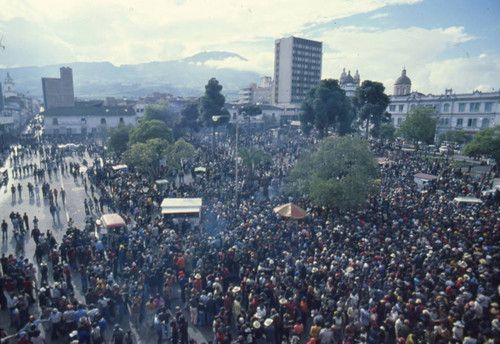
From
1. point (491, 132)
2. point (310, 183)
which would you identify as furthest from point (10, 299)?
point (491, 132)

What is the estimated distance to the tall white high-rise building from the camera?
91.1m

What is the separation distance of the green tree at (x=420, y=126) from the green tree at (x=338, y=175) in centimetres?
2417

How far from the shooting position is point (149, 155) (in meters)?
25.4

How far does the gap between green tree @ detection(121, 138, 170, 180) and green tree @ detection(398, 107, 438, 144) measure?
30828mm

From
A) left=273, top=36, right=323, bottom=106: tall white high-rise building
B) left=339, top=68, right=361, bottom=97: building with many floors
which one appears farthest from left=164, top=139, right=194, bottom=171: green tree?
left=273, top=36, right=323, bottom=106: tall white high-rise building

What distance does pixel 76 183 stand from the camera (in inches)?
1079

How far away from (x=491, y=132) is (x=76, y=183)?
1569 inches

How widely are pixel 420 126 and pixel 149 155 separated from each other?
33.3 metres

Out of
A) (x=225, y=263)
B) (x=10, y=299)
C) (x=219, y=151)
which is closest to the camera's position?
(x=10, y=299)

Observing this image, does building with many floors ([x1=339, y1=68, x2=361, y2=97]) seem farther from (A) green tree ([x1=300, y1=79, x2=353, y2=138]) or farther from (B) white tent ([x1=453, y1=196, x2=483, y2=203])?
(B) white tent ([x1=453, y1=196, x2=483, y2=203])

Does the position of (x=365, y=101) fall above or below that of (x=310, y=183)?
above

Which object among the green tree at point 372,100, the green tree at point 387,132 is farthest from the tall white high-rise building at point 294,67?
the green tree at point 372,100

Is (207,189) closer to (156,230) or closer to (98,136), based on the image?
(156,230)

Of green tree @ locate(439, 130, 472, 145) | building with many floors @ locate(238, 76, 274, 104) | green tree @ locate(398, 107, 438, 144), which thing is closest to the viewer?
green tree @ locate(398, 107, 438, 144)
